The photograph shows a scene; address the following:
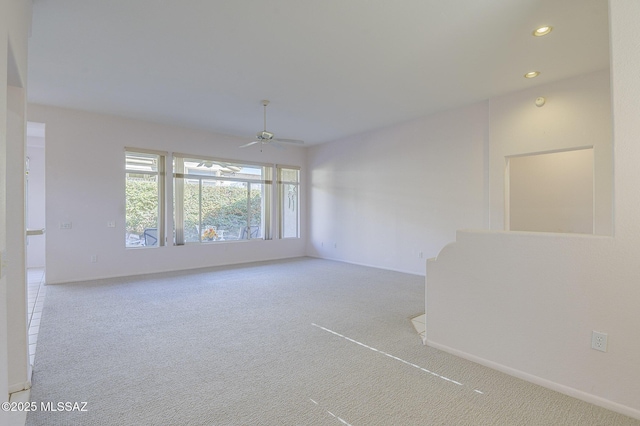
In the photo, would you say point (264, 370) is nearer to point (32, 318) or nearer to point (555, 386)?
point (555, 386)

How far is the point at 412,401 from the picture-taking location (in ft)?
6.79

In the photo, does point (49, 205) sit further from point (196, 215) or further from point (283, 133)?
point (283, 133)

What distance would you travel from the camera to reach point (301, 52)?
3461 mm

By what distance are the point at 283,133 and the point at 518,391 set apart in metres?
6.25

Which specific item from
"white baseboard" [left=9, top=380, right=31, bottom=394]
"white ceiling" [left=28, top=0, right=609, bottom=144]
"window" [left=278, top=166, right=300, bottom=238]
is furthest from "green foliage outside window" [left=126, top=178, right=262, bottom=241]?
"white baseboard" [left=9, top=380, right=31, bottom=394]

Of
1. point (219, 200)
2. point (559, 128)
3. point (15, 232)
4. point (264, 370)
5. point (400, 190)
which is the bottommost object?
point (264, 370)

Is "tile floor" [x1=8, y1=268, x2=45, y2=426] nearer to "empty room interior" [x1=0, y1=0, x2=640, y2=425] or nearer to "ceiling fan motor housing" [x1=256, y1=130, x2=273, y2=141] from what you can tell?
"empty room interior" [x1=0, y1=0, x2=640, y2=425]

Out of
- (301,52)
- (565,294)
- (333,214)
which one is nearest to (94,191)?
(301,52)

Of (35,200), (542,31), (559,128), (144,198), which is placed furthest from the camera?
(35,200)

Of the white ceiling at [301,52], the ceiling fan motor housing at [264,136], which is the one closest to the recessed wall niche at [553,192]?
the white ceiling at [301,52]

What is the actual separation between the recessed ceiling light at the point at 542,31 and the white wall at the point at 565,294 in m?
1.11

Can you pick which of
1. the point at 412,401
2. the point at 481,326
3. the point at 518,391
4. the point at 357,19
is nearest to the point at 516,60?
the point at 357,19

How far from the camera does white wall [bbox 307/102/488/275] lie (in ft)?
17.7

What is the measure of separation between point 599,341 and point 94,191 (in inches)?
277
